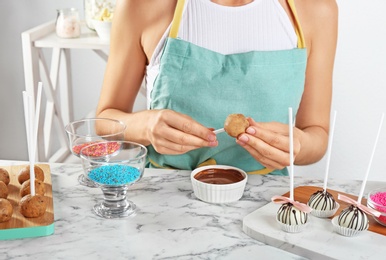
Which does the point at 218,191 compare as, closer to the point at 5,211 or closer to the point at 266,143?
the point at 266,143

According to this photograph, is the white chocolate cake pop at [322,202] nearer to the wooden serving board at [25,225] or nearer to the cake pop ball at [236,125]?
the cake pop ball at [236,125]

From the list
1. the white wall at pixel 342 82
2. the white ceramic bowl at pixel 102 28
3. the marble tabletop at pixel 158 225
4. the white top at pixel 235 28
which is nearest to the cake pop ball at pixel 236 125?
the marble tabletop at pixel 158 225

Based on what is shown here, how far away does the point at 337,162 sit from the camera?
9.78ft

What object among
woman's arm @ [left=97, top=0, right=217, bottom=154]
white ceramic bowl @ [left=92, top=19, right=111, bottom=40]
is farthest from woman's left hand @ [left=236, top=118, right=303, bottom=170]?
white ceramic bowl @ [left=92, top=19, right=111, bottom=40]

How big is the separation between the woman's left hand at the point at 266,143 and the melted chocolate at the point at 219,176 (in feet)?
0.21

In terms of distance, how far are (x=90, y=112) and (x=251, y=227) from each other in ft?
6.76

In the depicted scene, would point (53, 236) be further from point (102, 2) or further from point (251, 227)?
point (102, 2)

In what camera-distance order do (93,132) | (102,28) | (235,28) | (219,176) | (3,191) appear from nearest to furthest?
A: 1. (3,191)
2. (219,176)
3. (93,132)
4. (235,28)
5. (102,28)

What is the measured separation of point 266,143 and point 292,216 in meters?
0.23

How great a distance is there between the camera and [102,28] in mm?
2588

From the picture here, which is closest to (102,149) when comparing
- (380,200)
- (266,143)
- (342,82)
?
(266,143)

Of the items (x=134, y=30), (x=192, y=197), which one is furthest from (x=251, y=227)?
(x=134, y=30)

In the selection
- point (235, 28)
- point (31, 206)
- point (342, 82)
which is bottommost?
point (342, 82)

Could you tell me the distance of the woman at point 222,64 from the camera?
1.59m
